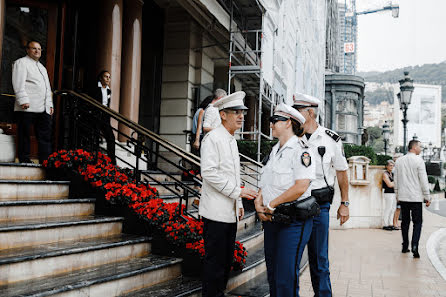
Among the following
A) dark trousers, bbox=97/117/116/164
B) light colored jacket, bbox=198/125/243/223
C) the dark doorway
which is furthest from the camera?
the dark doorway

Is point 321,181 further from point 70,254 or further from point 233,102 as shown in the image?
point 70,254

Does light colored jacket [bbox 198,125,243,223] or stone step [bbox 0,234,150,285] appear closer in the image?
stone step [bbox 0,234,150,285]

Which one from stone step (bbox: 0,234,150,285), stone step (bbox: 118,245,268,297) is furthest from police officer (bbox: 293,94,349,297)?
stone step (bbox: 0,234,150,285)

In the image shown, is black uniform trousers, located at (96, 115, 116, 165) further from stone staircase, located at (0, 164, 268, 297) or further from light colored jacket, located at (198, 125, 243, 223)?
light colored jacket, located at (198, 125, 243, 223)

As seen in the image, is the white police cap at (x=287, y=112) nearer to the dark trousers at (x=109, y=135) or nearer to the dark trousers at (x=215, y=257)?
the dark trousers at (x=215, y=257)

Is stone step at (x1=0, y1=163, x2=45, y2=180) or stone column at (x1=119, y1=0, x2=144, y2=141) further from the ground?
stone column at (x1=119, y1=0, x2=144, y2=141)

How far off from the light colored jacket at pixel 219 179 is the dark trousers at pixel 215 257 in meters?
0.08

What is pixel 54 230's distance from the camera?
4379 millimetres

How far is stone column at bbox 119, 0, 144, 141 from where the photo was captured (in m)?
9.10

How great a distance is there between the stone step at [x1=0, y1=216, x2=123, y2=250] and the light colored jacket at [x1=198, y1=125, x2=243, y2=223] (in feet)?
5.36

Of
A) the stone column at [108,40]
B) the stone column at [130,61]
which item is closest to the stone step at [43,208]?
the stone column at [108,40]

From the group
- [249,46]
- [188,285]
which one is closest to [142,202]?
[188,285]

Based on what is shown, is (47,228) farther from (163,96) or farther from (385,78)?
(385,78)

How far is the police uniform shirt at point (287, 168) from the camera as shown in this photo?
3.34 meters
